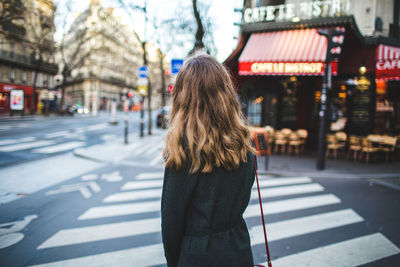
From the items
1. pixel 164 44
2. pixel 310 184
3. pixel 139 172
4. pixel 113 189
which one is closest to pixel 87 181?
pixel 113 189

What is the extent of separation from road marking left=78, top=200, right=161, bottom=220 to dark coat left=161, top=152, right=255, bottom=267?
3.76 m

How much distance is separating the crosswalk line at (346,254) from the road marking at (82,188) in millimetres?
4490

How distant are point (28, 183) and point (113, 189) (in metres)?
2.24

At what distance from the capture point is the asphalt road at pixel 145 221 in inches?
138

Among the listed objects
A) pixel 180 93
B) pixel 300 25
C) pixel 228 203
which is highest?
pixel 300 25

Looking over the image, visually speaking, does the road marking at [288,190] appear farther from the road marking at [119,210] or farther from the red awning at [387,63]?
the red awning at [387,63]

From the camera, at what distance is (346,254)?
3.61 metres

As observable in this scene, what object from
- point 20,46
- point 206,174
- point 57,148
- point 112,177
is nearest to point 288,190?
point 112,177

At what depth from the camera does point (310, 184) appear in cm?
736

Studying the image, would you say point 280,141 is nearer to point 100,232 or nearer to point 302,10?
point 302,10

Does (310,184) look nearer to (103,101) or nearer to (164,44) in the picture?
(164,44)

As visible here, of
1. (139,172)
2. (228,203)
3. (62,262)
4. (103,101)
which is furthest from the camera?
(103,101)

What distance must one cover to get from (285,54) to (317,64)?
130 cm

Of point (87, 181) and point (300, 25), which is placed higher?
point (300, 25)
